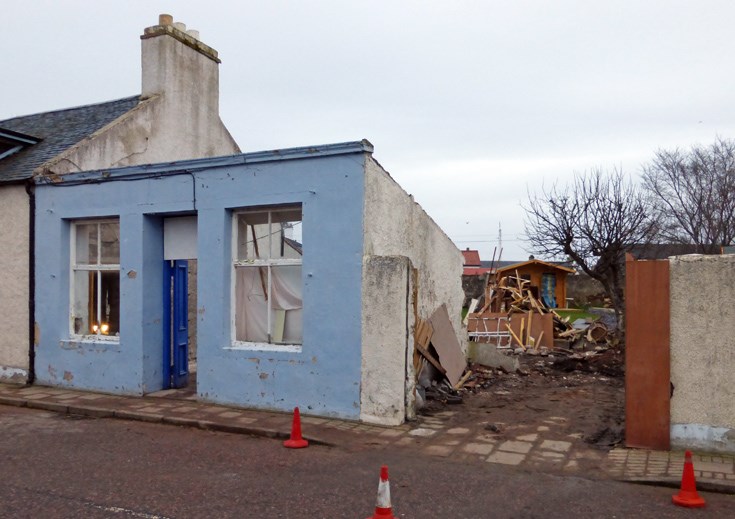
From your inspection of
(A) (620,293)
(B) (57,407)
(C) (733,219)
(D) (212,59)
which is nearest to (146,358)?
(B) (57,407)

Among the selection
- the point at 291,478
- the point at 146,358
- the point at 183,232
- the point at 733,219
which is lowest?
the point at 291,478

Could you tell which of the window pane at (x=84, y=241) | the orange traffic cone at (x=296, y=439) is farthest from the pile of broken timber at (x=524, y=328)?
the orange traffic cone at (x=296, y=439)

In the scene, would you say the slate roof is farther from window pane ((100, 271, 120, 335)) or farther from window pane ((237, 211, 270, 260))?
window pane ((237, 211, 270, 260))

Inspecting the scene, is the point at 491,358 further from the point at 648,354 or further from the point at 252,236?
the point at 648,354

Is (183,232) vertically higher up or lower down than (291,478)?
higher up

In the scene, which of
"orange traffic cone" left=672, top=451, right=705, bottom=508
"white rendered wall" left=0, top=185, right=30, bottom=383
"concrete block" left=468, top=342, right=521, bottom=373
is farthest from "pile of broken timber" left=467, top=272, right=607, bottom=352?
"orange traffic cone" left=672, top=451, right=705, bottom=508

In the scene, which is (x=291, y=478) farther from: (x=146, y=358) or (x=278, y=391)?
(x=146, y=358)

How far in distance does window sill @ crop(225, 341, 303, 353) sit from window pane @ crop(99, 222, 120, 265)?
135 inches

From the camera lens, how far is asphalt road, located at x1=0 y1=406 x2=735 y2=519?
5531 millimetres

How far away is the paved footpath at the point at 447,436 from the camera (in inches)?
262

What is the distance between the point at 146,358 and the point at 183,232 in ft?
7.38

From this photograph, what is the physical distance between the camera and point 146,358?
35.3 feet

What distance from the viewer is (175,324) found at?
11.3 m

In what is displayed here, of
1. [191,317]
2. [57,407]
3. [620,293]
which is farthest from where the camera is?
[620,293]
